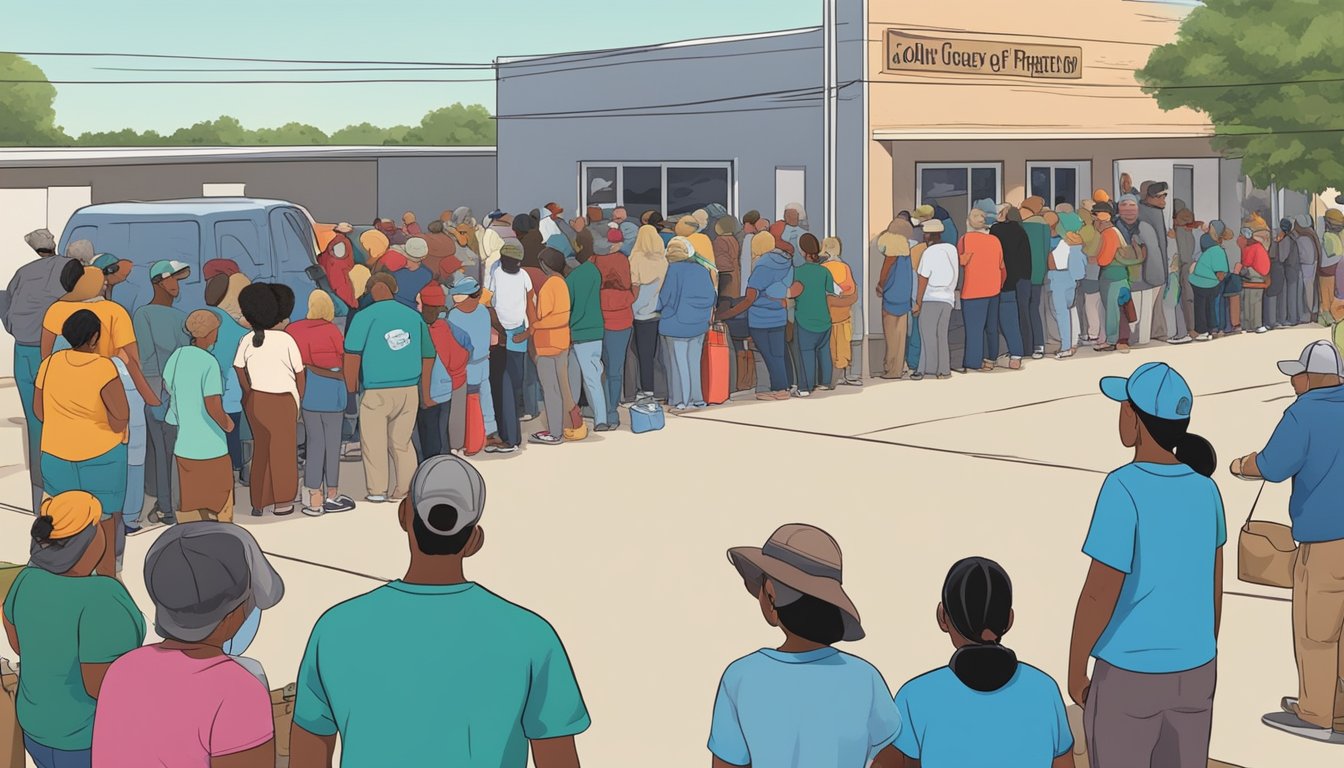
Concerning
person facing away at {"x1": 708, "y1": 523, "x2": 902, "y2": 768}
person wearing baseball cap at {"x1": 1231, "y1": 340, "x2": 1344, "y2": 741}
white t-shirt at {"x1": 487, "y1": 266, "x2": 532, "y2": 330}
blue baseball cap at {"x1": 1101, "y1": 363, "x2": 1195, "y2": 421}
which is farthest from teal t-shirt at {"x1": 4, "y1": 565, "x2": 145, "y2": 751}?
white t-shirt at {"x1": 487, "y1": 266, "x2": 532, "y2": 330}

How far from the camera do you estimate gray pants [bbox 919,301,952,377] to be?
1842 cm

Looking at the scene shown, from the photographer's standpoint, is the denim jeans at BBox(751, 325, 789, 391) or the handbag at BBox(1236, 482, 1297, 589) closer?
the handbag at BBox(1236, 482, 1297, 589)

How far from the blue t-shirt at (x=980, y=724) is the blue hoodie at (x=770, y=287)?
12.7 metres

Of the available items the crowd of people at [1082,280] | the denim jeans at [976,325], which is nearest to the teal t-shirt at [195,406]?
the crowd of people at [1082,280]

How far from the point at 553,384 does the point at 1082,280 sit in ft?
27.7

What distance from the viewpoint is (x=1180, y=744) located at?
5078 millimetres

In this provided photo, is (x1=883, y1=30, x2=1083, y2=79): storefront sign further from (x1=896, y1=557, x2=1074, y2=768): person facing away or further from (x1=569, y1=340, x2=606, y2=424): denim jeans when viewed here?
(x1=896, y1=557, x2=1074, y2=768): person facing away

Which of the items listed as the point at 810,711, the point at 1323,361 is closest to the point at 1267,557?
the point at 1323,361

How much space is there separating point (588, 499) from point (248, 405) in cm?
249

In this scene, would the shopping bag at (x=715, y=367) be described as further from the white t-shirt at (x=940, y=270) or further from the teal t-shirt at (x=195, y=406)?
the teal t-shirt at (x=195, y=406)

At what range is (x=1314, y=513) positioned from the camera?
6773 millimetres

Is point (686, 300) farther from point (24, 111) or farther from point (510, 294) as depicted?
point (24, 111)

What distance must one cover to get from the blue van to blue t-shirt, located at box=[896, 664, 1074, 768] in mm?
9555

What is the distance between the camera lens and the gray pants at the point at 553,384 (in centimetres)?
1452
